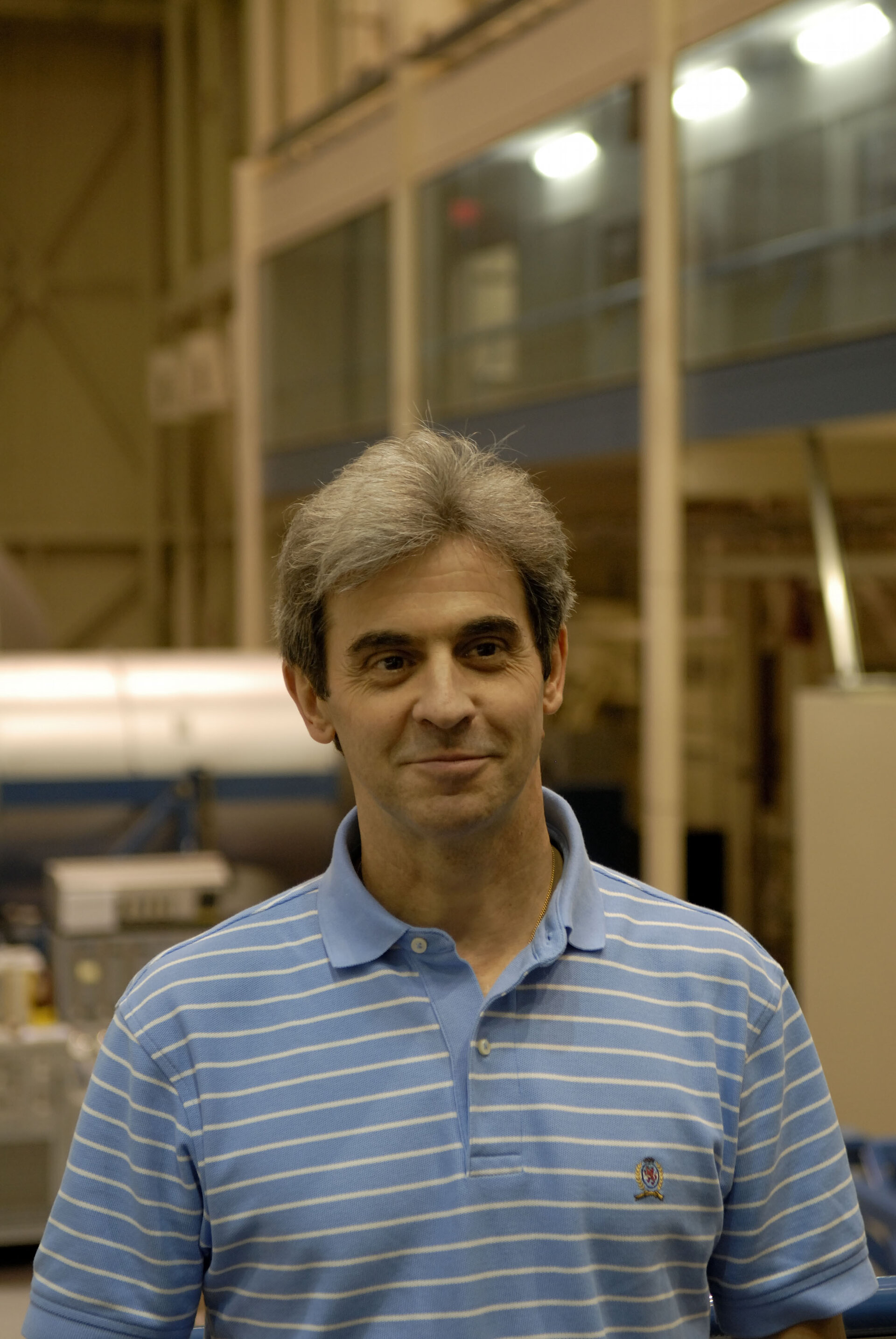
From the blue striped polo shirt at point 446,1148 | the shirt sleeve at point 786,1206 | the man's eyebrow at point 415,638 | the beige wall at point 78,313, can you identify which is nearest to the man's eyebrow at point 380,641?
the man's eyebrow at point 415,638

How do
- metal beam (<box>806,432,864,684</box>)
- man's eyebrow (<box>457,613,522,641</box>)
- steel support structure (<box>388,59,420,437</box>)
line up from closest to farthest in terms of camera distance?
man's eyebrow (<box>457,613,522,641</box>), metal beam (<box>806,432,864,684</box>), steel support structure (<box>388,59,420,437</box>)

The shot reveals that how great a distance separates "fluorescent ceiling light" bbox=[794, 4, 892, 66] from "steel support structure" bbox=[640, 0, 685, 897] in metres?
1.18

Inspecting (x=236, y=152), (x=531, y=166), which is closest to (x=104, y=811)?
(x=531, y=166)

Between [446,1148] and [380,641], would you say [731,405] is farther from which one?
[446,1148]

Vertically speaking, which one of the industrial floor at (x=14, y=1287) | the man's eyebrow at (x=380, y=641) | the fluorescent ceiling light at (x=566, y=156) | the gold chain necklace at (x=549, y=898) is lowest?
the industrial floor at (x=14, y=1287)

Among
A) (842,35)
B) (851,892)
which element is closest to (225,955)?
(851,892)

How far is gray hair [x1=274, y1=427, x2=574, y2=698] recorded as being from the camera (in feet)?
5.32

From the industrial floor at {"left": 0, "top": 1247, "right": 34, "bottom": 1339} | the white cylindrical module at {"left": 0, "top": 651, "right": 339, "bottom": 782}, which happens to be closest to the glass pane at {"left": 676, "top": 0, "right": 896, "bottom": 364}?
the white cylindrical module at {"left": 0, "top": 651, "right": 339, "bottom": 782}

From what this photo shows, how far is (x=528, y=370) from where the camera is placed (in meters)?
9.70

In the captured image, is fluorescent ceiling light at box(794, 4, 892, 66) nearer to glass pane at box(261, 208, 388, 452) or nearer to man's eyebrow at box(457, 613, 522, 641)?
glass pane at box(261, 208, 388, 452)

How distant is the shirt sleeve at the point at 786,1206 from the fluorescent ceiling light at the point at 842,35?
5.93 metres

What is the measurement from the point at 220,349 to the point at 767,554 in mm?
7186

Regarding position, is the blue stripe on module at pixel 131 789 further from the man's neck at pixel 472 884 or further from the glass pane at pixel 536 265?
the man's neck at pixel 472 884

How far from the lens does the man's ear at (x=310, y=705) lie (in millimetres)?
1781
